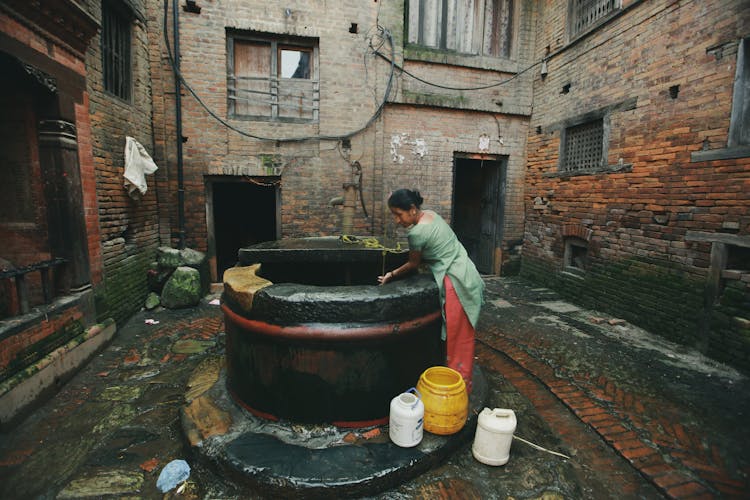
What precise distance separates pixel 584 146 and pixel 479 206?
123 inches

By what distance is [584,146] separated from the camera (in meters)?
6.84

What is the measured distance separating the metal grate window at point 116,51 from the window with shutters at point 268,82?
65.6 inches

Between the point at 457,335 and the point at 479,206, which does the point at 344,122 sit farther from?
the point at 457,335

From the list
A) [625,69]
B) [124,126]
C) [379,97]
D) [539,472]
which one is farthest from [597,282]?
[124,126]

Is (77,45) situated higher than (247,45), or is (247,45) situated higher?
(247,45)

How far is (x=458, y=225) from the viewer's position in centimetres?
1051

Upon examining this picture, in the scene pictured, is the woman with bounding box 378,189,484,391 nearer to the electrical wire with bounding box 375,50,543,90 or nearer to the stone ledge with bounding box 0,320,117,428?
the stone ledge with bounding box 0,320,117,428

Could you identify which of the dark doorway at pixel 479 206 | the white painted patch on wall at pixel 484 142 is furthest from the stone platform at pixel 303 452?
the white painted patch on wall at pixel 484 142

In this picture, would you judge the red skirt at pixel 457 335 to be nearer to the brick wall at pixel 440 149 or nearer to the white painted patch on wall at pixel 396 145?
the brick wall at pixel 440 149

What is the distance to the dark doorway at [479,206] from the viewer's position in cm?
883

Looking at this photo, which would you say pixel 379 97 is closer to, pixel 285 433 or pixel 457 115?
pixel 457 115

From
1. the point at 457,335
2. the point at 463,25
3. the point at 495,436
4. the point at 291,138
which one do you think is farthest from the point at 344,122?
the point at 495,436

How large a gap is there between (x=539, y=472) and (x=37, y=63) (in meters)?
6.07

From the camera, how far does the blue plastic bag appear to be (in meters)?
2.45
